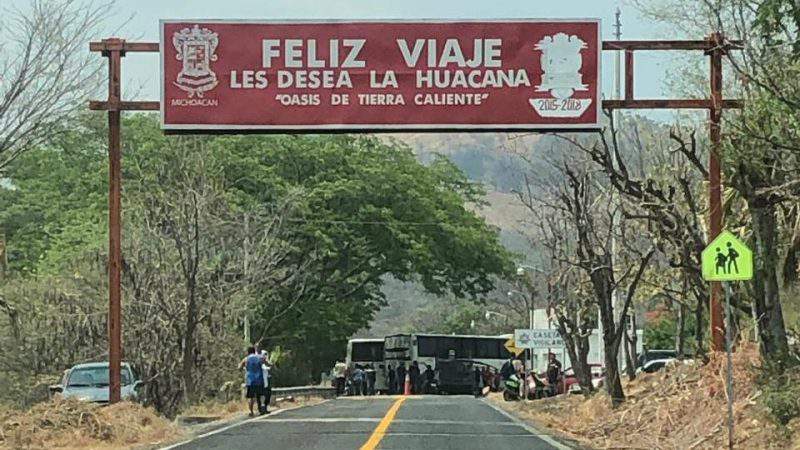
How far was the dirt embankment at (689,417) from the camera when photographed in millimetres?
18781

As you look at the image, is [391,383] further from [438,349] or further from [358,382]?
[358,382]

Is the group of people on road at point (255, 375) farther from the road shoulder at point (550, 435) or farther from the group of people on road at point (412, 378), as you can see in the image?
the group of people on road at point (412, 378)

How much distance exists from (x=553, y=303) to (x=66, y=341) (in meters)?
13.7

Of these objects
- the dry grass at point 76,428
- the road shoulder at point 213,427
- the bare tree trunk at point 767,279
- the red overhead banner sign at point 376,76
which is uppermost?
the red overhead banner sign at point 376,76

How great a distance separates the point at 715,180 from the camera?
2233cm

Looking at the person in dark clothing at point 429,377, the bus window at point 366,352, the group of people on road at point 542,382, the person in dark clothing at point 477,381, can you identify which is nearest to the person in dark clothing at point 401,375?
the person in dark clothing at point 429,377

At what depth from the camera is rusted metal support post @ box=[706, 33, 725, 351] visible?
21.5m

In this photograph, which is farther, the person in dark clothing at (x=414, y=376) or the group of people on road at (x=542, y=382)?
the person in dark clothing at (x=414, y=376)

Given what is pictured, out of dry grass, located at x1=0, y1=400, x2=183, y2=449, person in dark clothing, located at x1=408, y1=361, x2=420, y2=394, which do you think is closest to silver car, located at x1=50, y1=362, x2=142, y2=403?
dry grass, located at x1=0, y1=400, x2=183, y2=449

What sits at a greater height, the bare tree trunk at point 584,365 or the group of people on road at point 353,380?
the bare tree trunk at point 584,365

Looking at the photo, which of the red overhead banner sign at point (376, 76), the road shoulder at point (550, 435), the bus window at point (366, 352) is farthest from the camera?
the bus window at point (366, 352)

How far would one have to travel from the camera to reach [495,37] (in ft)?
71.5

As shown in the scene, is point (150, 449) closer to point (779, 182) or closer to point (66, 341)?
point (779, 182)

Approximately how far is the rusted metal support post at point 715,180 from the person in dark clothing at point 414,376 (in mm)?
40412
